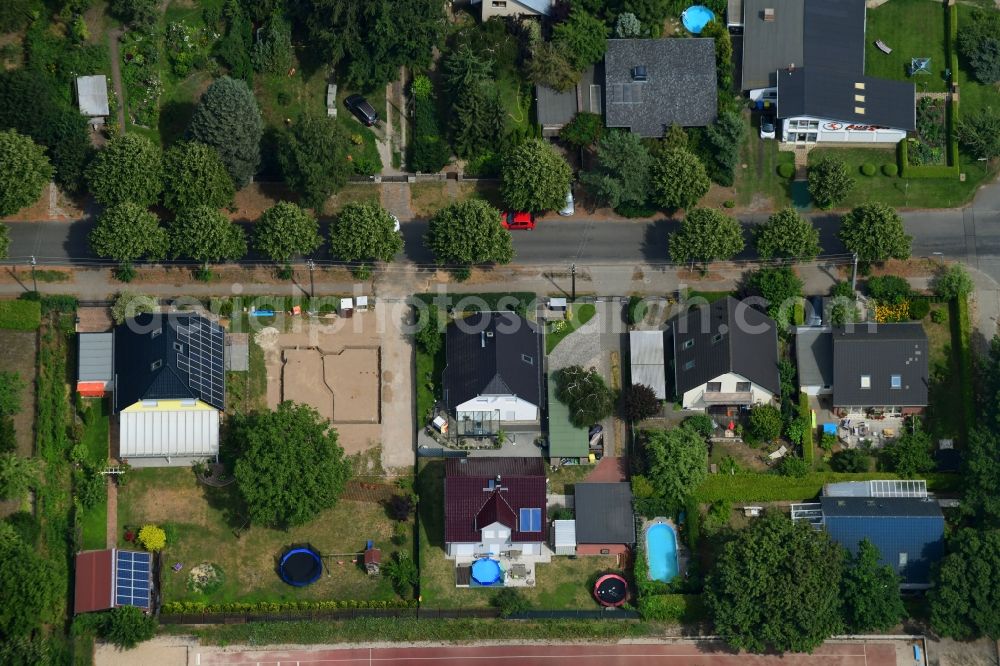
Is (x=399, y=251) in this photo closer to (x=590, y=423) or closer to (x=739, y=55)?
(x=590, y=423)

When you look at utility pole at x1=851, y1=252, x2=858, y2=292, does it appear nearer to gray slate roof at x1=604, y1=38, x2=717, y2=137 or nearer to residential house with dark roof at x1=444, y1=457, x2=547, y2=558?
gray slate roof at x1=604, y1=38, x2=717, y2=137

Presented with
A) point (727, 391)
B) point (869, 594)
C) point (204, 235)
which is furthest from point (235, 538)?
point (869, 594)

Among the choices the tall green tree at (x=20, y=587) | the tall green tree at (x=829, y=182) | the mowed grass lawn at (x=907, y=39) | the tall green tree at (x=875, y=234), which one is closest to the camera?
the tall green tree at (x=20, y=587)

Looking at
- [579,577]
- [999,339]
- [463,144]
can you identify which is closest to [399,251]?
[463,144]

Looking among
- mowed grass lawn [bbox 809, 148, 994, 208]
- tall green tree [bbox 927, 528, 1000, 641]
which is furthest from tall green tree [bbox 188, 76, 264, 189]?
tall green tree [bbox 927, 528, 1000, 641]

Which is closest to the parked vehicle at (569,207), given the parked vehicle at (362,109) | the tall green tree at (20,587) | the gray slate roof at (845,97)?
the parked vehicle at (362,109)

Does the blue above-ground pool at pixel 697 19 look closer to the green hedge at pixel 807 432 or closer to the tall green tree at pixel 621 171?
the tall green tree at pixel 621 171
